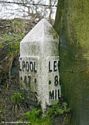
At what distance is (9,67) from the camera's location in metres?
4.46

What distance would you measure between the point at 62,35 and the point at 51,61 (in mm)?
298

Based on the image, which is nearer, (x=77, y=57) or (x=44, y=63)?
(x=77, y=57)

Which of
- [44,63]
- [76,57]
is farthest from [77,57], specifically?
[44,63]

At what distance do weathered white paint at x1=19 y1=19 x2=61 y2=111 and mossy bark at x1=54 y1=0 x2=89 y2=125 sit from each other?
10 centimetres

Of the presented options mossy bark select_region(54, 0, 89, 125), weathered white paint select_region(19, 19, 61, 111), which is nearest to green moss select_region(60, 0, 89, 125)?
mossy bark select_region(54, 0, 89, 125)

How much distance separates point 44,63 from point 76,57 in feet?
1.16

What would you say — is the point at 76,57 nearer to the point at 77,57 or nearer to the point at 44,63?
the point at 77,57

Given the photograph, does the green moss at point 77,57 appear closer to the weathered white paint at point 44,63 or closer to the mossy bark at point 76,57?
the mossy bark at point 76,57

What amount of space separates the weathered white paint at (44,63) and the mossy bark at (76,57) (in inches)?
4.1

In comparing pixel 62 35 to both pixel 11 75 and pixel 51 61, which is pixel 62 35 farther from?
pixel 11 75

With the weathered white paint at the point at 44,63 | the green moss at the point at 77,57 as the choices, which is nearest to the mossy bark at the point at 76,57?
the green moss at the point at 77,57

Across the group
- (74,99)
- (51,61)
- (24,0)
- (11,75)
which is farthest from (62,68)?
(24,0)

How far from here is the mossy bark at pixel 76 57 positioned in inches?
135

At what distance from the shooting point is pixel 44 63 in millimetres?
3621
